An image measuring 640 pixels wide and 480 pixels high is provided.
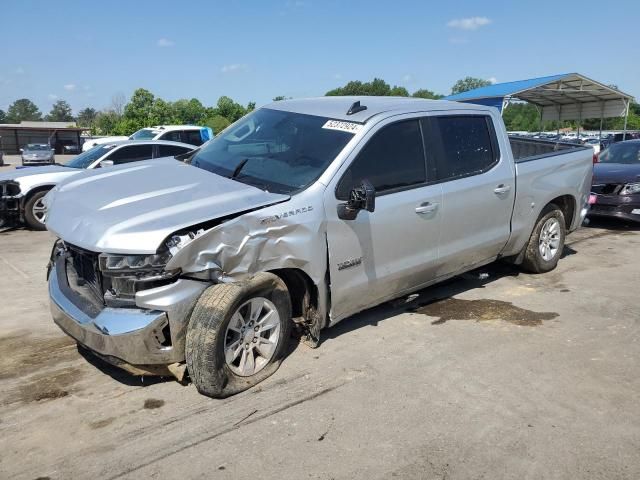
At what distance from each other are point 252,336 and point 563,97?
67.0 feet

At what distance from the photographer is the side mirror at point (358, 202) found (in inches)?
157

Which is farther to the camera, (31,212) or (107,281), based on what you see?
(31,212)

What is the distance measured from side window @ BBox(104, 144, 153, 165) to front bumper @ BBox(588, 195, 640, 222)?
832 centimetres

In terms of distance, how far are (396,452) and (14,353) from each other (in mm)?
3079

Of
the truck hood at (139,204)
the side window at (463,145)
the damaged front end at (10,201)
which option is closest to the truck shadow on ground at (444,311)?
the side window at (463,145)

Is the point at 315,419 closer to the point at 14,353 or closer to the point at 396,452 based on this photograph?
the point at 396,452

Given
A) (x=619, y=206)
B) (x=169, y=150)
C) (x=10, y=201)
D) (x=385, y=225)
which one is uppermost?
(x=169, y=150)

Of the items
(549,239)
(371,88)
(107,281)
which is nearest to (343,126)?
(107,281)

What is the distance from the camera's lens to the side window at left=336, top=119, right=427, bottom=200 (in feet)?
14.0

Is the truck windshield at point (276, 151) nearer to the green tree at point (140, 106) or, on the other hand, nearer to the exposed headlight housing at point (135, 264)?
the exposed headlight housing at point (135, 264)

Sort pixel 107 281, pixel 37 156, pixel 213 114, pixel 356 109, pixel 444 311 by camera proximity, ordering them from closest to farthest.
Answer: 1. pixel 107 281
2. pixel 356 109
3. pixel 444 311
4. pixel 37 156
5. pixel 213 114

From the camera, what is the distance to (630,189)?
30.9ft

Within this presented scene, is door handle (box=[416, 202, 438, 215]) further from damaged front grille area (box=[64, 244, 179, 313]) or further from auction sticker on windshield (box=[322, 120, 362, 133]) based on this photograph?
damaged front grille area (box=[64, 244, 179, 313])

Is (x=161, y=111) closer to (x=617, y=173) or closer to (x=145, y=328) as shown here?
(x=617, y=173)
